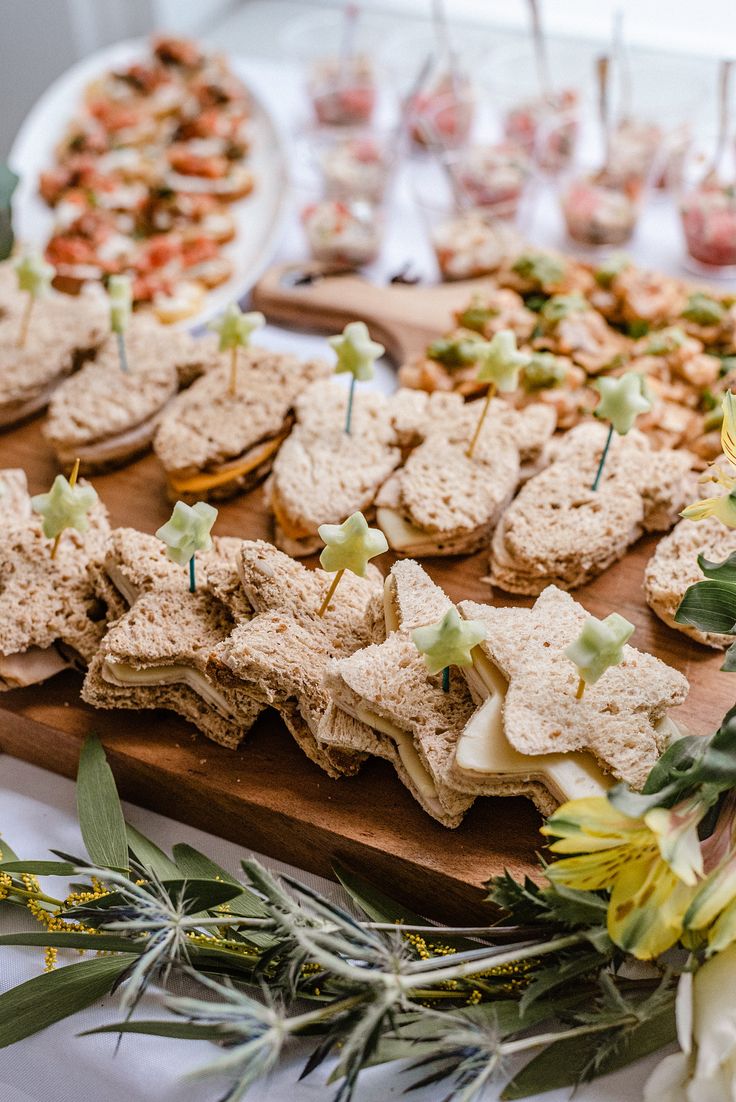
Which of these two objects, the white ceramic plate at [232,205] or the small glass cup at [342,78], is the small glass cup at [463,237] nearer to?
the white ceramic plate at [232,205]

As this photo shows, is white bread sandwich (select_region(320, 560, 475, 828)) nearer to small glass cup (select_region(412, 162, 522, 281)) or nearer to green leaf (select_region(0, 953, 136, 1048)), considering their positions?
green leaf (select_region(0, 953, 136, 1048))

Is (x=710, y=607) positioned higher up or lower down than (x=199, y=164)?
lower down

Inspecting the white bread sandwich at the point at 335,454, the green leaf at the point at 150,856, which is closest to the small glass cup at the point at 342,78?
the white bread sandwich at the point at 335,454

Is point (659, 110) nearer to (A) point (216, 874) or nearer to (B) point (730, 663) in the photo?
(B) point (730, 663)

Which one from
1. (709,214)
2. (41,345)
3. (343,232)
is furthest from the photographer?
(343,232)

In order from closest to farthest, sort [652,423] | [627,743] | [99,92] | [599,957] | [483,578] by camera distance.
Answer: [599,957], [627,743], [483,578], [652,423], [99,92]

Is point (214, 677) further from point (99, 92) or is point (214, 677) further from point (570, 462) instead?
point (99, 92)

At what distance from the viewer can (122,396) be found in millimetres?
2621

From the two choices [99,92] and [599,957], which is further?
[99,92]

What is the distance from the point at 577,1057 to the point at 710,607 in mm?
738

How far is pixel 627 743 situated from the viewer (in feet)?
5.73


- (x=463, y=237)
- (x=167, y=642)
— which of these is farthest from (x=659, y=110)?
(x=167, y=642)

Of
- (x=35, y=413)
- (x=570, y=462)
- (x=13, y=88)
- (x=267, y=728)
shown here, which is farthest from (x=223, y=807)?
(x=13, y=88)

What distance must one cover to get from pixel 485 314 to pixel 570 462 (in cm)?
64
